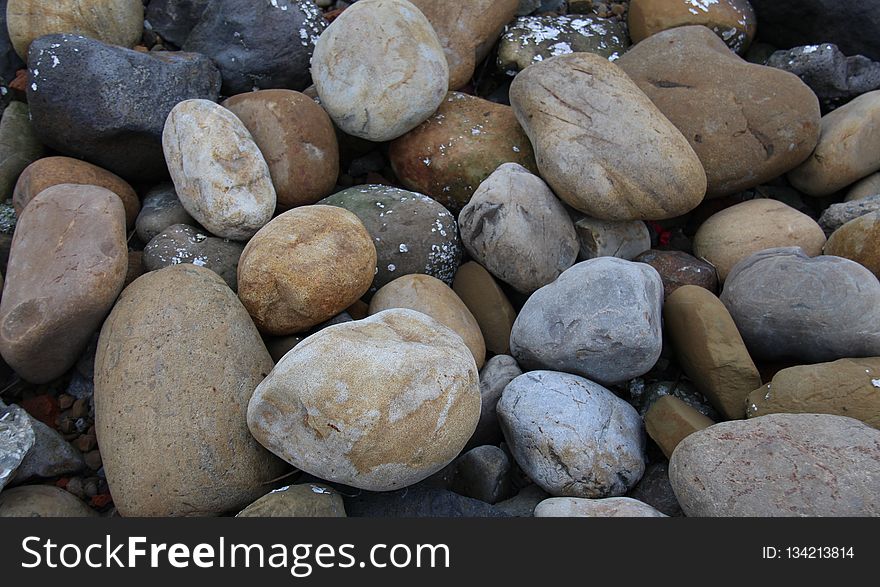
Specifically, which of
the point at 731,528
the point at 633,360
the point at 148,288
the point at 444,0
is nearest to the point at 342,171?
the point at 444,0

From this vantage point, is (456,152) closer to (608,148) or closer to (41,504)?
(608,148)

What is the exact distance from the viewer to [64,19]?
3.53 metres

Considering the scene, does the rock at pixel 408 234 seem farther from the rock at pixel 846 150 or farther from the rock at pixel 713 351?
the rock at pixel 846 150

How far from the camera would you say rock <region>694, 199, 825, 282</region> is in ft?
10.4

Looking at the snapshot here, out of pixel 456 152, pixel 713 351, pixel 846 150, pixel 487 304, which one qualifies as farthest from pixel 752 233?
pixel 456 152

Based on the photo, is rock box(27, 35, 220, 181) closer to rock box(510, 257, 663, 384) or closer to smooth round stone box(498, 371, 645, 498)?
rock box(510, 257, 663, 384)

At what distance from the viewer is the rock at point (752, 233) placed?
3.17 metres

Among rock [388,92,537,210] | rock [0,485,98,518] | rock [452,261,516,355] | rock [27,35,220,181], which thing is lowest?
rock [0,485,98,518]

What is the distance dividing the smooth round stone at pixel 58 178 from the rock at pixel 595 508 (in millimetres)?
2105

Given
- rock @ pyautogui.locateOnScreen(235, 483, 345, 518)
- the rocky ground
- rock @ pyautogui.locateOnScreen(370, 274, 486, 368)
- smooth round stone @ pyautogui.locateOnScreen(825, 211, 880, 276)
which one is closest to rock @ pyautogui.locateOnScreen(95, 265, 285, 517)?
the rocky ground

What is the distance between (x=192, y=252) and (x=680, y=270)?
2.03 m

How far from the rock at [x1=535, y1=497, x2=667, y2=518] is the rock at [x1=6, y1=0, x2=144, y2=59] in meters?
3.12

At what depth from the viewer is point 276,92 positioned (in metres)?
3.34

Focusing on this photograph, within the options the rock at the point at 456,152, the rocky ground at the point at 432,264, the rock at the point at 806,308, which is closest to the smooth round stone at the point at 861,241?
the rocky ground at the point at 432,264
